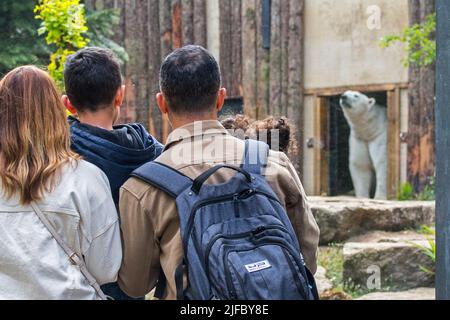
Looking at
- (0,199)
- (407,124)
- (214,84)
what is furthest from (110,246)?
(407,124)

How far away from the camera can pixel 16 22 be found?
893 cm

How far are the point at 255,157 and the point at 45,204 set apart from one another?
59cm

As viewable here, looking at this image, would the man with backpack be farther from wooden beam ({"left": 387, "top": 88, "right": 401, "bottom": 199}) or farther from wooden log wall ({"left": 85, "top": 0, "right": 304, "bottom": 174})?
wooden log wall ({"left": 85, "top": 0, "right": 304, "bottom": 174})

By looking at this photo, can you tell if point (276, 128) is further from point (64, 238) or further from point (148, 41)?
point (148, 41)

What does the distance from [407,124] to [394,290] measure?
4.10 metres

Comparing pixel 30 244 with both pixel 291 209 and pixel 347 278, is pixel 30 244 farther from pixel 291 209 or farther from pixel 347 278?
pixel 347 278

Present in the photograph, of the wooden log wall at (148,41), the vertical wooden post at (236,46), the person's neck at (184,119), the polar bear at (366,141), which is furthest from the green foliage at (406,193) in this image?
the person's neck at (184,119)

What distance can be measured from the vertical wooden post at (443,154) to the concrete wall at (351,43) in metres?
7.44

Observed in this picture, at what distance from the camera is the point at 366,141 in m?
10.8

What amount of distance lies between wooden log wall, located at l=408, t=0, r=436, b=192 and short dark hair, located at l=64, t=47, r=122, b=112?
24.8ft

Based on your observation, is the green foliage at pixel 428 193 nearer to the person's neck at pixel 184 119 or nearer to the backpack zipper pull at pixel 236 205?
the person's neck at pixel 184 119

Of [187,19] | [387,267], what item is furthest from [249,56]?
[387,267]

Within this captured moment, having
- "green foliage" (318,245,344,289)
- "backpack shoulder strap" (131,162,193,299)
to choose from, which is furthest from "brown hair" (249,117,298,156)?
"green foliage" (318,245,344,289)

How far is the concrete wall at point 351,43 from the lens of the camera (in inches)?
384
